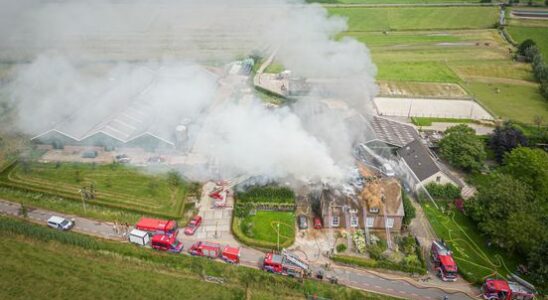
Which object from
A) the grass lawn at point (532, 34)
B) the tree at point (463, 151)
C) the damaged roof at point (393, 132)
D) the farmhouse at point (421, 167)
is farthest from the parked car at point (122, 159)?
the grass lawn at point (532, 34)

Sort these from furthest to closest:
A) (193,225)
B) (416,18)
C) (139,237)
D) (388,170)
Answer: (416,18), (388,170), (193,225), (139,237)

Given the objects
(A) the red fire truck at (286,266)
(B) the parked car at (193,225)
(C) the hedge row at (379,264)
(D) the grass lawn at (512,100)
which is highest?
(D) the grass lawn at (512,100)

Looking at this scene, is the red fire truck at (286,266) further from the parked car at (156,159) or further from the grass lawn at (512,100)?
the grass lawn at (512,100)

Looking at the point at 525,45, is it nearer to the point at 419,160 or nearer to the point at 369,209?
the point at 419,160

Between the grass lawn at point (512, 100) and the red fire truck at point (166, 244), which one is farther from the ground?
the grass lawn at point (512, 100)

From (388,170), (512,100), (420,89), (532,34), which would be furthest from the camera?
(532,34)

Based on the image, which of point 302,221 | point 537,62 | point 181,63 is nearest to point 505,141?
point 302,221

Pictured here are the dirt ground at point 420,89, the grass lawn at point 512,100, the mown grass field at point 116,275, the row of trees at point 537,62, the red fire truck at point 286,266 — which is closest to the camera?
the mown grass field at point 116,275
